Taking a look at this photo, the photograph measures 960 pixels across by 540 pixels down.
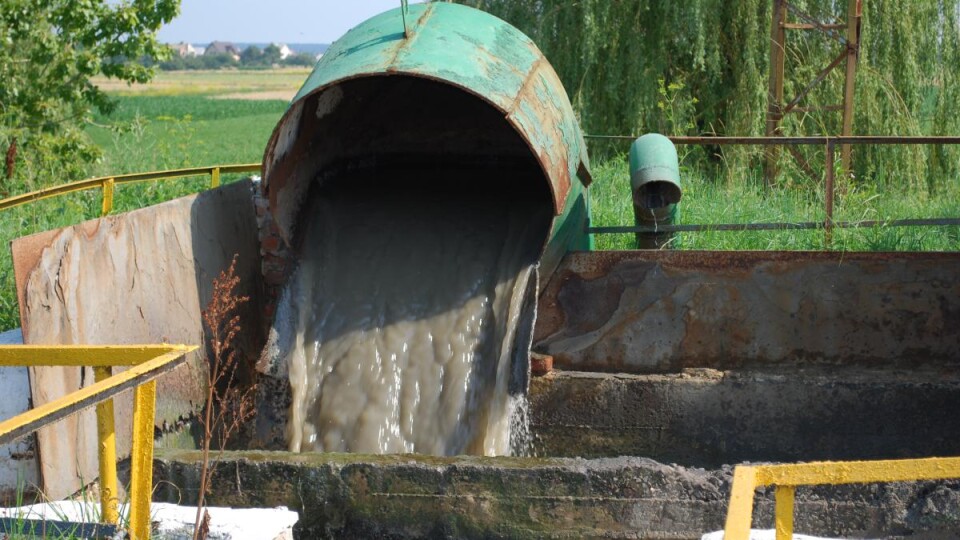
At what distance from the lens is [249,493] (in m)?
4.75

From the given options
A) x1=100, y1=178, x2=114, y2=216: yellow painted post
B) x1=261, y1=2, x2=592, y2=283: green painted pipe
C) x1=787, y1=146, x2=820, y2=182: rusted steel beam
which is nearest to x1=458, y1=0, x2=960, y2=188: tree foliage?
x1=787, y1=146, x2=820, y2=182: rusted steel beam

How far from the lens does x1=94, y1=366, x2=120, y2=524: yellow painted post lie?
338 cm

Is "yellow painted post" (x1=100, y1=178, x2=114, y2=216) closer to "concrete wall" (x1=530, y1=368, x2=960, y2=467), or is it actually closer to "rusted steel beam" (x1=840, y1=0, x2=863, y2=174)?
"concrete wall" (x1=530, y1=368, x2=960, y2=467)

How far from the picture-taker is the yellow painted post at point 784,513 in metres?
2.36

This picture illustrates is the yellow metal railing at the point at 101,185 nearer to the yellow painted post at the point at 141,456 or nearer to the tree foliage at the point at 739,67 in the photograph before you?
the yellow painted post at the point at 141,456

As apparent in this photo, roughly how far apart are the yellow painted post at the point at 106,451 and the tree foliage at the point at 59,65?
1011 centimetres

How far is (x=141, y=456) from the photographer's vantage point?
3293mm

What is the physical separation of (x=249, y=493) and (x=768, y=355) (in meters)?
3.06

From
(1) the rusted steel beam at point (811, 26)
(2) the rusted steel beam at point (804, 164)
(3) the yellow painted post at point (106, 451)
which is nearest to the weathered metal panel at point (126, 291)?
(3) the yellow painted post at point (106, 451)

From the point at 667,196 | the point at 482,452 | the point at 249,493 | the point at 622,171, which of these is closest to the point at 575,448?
the point at 482,452

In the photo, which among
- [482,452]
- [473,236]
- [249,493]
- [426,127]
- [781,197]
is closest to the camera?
[249,493]

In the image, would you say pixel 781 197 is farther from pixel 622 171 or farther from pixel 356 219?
pixel 356 219

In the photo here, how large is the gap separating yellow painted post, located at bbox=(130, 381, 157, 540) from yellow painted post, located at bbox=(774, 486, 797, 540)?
1.83m

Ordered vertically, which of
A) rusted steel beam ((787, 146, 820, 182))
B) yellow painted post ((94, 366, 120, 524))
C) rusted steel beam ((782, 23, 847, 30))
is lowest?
yellow painted post ((94, 366, 120, 524))
